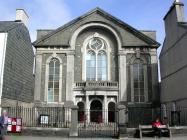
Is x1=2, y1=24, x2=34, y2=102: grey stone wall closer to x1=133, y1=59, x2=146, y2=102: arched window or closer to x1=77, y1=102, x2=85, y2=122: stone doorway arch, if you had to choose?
x1=77, y1=102, x2=85, y2=122: stone doorway arch

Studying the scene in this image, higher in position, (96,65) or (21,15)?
(21,15)

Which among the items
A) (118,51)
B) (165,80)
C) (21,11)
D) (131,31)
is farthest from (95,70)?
(21,11)

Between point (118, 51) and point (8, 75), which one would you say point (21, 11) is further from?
point (118, 51)

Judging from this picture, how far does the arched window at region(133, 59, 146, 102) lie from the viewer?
3048 centimetres

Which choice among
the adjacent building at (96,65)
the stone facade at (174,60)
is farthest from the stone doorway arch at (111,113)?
the stone facade at (174,60)

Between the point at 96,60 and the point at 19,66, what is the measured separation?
8407 mm

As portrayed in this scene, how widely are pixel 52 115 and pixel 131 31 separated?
491 inches

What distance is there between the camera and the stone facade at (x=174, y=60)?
2705 centimetres

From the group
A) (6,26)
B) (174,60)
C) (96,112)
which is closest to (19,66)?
(6,26)

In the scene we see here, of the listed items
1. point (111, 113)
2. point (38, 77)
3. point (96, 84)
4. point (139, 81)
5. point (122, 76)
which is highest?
point (122, 76)

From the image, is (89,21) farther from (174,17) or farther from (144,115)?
(144,115)

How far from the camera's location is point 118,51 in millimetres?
31312

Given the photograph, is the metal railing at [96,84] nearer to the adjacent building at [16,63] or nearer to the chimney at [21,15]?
the adjacent building at [16,63]

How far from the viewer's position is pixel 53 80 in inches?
1216
